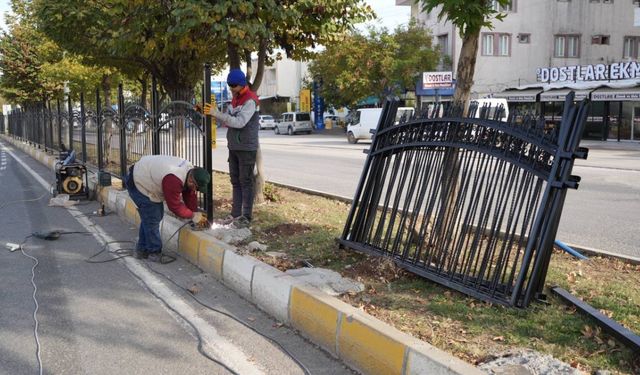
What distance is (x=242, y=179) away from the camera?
24.1 ft

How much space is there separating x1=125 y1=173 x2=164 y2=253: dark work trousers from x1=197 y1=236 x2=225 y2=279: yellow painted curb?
59cm

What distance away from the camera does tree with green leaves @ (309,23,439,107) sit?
129 ft

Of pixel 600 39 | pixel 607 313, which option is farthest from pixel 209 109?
pixel 600 39

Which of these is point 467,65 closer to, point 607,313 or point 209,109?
point 607,313

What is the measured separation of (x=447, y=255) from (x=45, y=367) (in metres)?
3.11

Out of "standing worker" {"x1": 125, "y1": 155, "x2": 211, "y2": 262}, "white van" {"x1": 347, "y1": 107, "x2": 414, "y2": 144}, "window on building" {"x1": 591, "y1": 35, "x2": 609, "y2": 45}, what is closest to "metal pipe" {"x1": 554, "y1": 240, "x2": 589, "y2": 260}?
"standing worker" {"x1": 125, "y1": 155, "x2": 211, "y2": 262}

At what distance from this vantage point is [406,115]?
223 inches

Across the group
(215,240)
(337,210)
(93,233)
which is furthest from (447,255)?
(93,233)

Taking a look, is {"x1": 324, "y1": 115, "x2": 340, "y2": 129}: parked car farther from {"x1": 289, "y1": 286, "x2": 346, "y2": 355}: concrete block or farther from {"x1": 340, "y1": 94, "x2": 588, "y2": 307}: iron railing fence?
{"x1": 289, "y1": 286, "x2": 346, "y2": 355}: concrete block

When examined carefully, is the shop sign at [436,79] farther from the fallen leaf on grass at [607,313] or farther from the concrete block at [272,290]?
the fallen leaf on grass at [607,313]

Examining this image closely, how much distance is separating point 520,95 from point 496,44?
5.85m

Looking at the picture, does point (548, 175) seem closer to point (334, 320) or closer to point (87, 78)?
point (334, 320)

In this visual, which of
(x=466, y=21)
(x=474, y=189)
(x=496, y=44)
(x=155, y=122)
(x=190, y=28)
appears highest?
(x=496, y=44)

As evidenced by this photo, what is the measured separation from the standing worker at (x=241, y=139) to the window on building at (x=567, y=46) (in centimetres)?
3588
